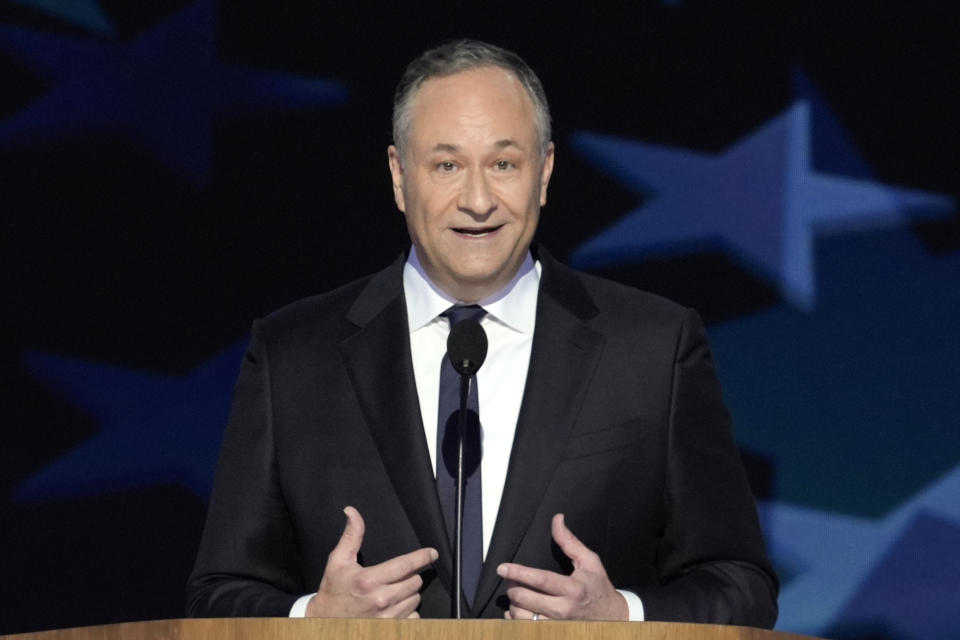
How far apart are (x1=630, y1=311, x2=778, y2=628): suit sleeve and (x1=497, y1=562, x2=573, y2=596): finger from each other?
30 centimetres

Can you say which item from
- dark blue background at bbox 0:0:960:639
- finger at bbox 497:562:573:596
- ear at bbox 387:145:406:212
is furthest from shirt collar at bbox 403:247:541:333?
dark blue background at bbox 0:0:960:639

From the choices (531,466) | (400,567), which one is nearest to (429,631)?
(400,567)

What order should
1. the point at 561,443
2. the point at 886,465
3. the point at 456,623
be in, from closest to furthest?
the point at 456,623 < the point at 561,443 < the point at 886,465

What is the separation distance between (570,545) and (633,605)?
0.43ft

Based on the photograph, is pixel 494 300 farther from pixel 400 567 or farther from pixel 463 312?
pixel 400 567

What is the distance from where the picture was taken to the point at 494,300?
249 cm

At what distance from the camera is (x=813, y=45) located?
379cm

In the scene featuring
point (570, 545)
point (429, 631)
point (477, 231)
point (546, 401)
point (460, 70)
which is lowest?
point (429, 631)

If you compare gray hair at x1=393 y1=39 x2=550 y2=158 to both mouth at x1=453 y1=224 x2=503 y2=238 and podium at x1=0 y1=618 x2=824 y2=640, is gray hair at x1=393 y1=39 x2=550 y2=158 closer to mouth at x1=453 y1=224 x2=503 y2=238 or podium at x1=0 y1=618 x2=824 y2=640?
mouth at x1=453 y1=224 x2=503 y2=238

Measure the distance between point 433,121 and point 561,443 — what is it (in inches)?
20.6

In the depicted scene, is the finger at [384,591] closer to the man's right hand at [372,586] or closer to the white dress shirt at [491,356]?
the man's right hand at [372,586]

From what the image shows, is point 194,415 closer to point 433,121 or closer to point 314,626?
point 433,121

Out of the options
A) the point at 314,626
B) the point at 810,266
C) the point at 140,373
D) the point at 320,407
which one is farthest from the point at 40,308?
the point at 314,626

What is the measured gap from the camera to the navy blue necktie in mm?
2260
